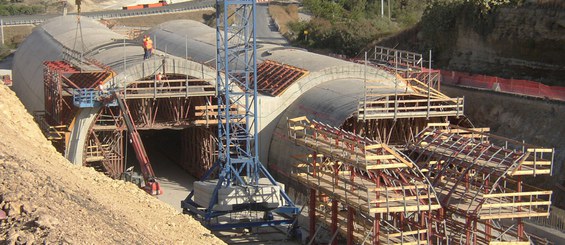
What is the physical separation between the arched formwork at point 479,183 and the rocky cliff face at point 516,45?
15.5 m

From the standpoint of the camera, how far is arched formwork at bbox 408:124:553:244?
25.6 m

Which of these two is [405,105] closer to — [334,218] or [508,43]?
[334,218]

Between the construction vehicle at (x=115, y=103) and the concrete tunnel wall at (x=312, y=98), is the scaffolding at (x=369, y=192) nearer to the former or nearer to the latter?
the concrete tunnel wall at (x=312, y=98)

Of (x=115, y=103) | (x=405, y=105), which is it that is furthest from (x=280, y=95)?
(x=115, y=103)

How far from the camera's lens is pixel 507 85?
4022cm

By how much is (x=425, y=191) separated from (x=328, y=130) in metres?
3.73

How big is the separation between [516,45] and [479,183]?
61.0 feet

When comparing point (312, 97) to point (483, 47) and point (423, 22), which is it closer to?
point (483, 47)

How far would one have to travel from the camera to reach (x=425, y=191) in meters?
25.3

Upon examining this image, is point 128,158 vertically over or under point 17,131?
under

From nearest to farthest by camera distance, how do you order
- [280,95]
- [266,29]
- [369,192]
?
[369,192], [280,95], [266,29]

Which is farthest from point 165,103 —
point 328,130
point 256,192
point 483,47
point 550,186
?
point 483,47

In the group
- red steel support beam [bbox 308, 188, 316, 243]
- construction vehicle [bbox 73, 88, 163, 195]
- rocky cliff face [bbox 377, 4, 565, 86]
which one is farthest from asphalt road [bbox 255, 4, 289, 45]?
red steel support beam [bbox 308, 188, 316, 243]

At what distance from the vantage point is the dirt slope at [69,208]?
1560 centimetres
